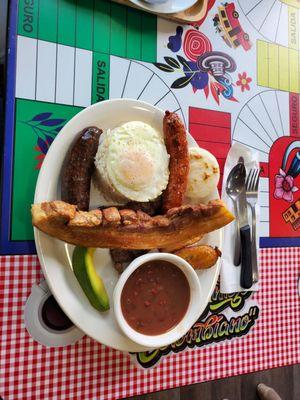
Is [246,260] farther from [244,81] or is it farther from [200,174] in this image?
[244,81]

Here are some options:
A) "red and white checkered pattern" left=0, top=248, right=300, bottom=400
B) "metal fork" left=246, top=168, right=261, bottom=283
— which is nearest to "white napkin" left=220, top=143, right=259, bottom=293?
"metal fork" left=246, top=168, right=261, bottom=283

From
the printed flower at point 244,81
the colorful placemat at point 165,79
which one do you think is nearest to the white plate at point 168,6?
the colorful placemat at point 165,79

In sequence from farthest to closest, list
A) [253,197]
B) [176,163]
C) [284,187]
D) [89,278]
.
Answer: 1. [284,187]
2. [253,197]
3. [176,163]
4. [89,278]

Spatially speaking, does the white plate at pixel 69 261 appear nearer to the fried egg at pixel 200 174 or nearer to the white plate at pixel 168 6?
the fried egg at pixel 200 174

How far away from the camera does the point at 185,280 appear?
0.99m

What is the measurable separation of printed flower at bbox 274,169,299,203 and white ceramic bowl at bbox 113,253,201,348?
652mm

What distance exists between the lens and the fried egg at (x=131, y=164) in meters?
0.98

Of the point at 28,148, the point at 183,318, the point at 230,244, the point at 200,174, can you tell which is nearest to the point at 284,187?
the point at 230,244

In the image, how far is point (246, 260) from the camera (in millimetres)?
1260

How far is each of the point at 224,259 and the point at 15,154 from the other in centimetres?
77

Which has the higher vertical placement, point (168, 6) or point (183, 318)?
point (168, 6)

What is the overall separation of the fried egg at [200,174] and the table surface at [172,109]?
0.20 meters

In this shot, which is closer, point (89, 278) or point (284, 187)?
point (89, 278)

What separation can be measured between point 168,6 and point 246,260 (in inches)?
36.5
